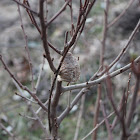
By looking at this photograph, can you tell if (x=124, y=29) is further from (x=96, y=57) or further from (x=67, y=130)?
(x=67, y=130)

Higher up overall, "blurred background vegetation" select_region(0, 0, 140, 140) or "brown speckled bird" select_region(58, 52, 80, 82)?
"brown speckled bird" select_region(58, 52, 80, 82)

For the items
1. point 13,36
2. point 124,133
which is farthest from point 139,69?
point 13,36

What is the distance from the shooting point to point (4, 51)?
327cm

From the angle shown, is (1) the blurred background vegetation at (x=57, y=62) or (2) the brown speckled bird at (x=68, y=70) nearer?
(2) the brown speckled bird at (x=68, y=70)

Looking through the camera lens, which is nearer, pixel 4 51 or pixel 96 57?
pixel 96 57

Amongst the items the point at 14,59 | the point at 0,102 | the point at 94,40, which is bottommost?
the point at 0,102

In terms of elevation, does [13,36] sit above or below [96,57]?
above

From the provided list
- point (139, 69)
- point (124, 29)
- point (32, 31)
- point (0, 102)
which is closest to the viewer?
point (139, 69)

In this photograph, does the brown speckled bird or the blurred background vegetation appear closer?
the brown speckled bird

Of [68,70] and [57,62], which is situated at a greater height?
[68,70]

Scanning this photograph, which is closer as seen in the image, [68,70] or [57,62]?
[68,70]

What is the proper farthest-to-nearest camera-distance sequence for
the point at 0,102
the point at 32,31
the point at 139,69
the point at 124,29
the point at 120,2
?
the point at 32,31 → the point at 120,2 → the point at 124,29 → the point at 0,102 → the point at 139,69

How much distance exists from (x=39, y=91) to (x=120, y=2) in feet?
5.51

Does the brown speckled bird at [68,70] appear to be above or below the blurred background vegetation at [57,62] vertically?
above
